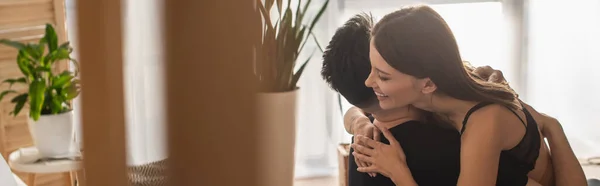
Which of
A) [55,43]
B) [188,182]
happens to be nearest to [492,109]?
[188,182]

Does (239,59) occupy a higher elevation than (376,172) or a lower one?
higher

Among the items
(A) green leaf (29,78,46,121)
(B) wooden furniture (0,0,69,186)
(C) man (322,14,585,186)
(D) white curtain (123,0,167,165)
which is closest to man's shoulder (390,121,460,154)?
(C) man (322,14,585,186)

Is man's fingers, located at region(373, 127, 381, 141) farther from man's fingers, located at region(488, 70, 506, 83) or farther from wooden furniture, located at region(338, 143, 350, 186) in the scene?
wooden furniture, located at region(338, 143, 350, 186)

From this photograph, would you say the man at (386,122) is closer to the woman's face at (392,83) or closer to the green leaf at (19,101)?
the woman's face at (392,83)

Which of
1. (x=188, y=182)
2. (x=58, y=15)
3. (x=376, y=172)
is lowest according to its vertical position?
(x=376, y=172)

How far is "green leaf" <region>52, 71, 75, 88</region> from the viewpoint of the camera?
1537 millimetres

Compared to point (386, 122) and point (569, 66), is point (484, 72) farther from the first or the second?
point (569, 66)

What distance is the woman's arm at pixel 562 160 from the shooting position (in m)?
0.87

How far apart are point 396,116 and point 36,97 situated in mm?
965

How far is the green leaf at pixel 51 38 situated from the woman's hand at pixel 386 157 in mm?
960

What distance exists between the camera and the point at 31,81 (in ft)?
5.04

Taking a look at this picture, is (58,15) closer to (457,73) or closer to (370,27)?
(370,27)

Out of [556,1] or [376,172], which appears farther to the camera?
[556,1]

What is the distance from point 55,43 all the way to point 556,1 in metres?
1.31
